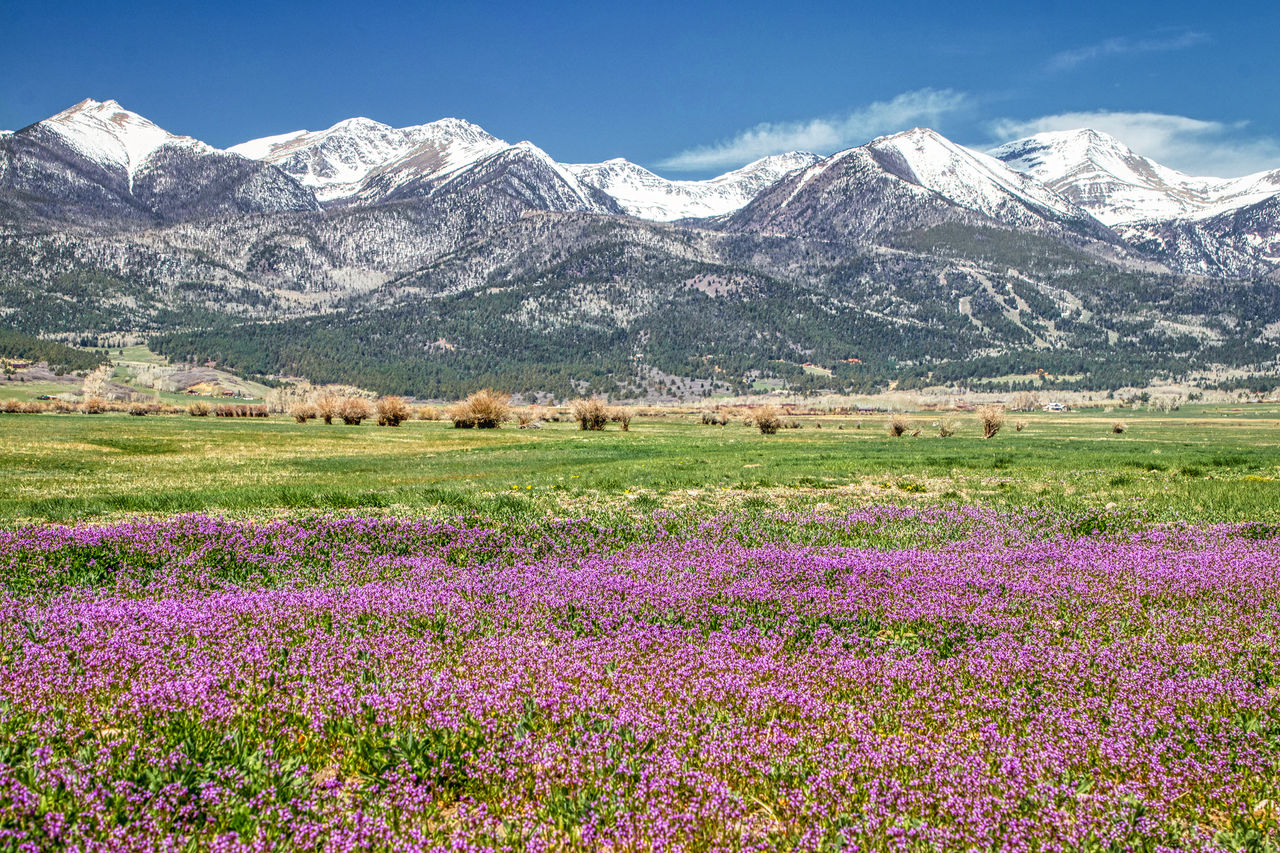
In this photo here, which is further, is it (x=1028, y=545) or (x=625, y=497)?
(x=625, y=497)

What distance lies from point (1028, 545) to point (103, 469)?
35.5 metres

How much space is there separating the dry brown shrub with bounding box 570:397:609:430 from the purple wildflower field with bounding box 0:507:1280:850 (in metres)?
77.2

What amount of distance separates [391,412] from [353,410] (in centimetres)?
638

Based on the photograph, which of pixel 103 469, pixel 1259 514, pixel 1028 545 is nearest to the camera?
pixel 1028 545

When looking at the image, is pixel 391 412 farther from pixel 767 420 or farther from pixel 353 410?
pixel 767 420

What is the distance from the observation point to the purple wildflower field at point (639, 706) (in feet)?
15.2

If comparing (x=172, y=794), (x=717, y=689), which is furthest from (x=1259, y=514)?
(x=172, y=794)

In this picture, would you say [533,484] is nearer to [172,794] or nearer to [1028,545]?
Result: [1028,545]

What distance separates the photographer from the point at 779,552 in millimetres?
12828

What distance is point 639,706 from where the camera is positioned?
6.18 metres

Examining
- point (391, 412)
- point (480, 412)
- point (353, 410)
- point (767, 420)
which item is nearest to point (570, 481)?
point (767, 420)

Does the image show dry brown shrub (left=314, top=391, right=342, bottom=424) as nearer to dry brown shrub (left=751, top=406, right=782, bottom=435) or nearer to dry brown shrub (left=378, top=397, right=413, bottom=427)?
dry brown shrub (left=378, top=397, right=413, bottom=427)

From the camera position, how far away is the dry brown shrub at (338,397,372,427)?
91.0 m

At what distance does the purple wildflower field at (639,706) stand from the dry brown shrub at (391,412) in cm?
7967
